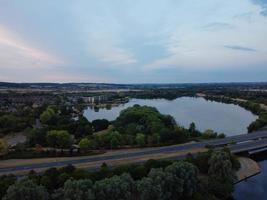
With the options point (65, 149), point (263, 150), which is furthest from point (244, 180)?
point (65, 149)

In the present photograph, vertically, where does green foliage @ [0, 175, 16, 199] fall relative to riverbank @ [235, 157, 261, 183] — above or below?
above

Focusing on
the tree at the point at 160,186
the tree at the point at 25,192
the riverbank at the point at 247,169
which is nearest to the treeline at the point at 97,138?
the riverbank at the point at 247,169

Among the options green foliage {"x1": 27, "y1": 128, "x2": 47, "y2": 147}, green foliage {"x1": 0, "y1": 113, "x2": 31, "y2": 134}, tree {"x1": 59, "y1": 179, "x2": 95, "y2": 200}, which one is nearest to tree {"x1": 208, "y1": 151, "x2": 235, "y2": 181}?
tree {"x1": 59, "y1": 179, "x2": 95, "y2": 200}

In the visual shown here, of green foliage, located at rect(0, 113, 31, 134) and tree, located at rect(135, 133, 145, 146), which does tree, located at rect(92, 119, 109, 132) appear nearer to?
green foliage, located at rect(0, 113, 31, 134)

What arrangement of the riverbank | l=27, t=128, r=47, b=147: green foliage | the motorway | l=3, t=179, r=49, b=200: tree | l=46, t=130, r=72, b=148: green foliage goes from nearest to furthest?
l=3, t=179, r=49, b=200: tree
the riverbank
the motorway
l=46, t=130, r=72, b=148: green foliage
l=27, t=128, r=47, b=147: green foliage

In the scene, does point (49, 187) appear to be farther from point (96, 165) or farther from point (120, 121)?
point (120, 121)

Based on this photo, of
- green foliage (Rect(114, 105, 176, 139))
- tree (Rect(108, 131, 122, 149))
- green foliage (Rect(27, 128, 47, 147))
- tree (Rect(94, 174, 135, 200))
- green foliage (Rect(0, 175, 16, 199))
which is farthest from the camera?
green foliage (Rect(114, 105, 176, 139))
